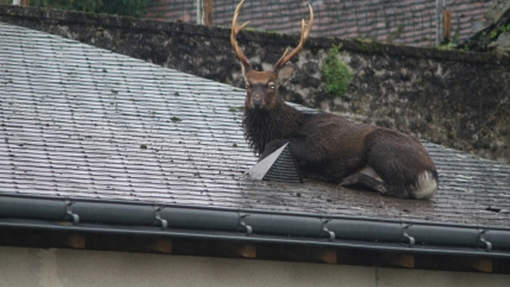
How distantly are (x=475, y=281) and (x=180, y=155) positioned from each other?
3.32m

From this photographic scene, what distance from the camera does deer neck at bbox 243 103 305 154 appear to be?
43.8 feet

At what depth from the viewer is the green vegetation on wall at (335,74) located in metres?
17.6

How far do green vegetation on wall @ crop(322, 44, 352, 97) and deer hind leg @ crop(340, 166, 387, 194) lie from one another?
15.3 ft

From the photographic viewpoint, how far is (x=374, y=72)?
702 inches

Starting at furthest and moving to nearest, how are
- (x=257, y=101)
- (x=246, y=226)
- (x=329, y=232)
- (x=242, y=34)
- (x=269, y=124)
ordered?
(x=242, y=34) < (x=269, y=124) < (x=257, y=101) < (x=329, y=232) < (x=246, y=226)

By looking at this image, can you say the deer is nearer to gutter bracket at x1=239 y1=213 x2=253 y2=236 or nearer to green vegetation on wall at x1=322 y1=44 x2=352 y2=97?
gutter bracket at x1=239 y1=213 x2=253 y2=236

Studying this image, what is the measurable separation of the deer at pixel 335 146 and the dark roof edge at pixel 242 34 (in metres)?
3.56

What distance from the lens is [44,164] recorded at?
35.5 ft

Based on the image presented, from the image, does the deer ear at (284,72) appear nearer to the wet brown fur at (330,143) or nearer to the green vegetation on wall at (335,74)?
the wet brown fur at (330,143)

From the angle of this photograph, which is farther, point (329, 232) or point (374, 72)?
point (374, 72)

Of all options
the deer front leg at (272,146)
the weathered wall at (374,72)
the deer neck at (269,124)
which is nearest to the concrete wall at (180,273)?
the deer front leg at (272,146)

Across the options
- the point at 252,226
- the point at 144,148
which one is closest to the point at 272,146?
the point at 144,148

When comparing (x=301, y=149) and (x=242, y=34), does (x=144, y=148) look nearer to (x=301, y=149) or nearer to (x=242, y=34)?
(x=301, y=149)

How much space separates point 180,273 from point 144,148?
2.71 metres
